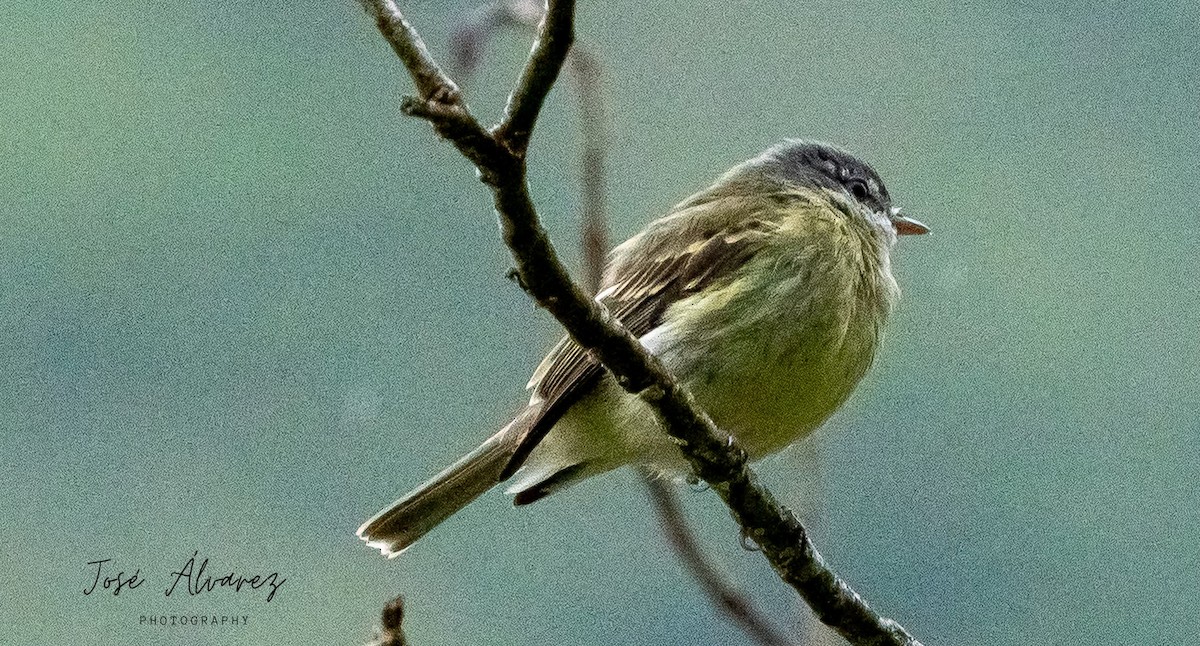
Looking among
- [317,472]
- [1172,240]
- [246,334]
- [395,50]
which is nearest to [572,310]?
[395,50]

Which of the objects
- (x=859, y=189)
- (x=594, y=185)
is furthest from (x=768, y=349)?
(x=859, y=189)

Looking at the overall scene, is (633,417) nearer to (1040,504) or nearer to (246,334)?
(246,334)

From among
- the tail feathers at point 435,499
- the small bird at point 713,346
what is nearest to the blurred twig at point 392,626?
the small bird at point 713,346
